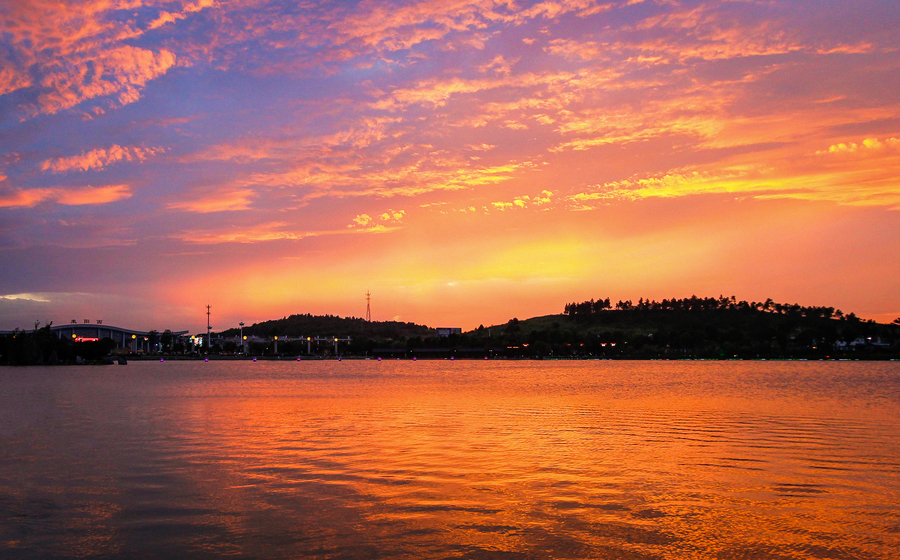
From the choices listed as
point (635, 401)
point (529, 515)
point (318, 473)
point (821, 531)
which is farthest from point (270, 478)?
point (635, 401)

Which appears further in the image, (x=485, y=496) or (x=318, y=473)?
(x=318, y=473)

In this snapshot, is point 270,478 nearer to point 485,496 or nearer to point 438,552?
point 485,496

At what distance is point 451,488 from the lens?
20.9m

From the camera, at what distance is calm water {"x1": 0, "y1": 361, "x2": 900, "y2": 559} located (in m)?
15.0

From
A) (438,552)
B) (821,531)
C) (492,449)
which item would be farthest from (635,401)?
(438,552)

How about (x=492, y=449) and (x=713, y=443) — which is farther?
(x=713, y=443)

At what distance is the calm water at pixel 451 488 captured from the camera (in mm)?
15008

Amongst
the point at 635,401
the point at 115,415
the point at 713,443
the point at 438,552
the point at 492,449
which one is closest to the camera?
the point at 438,552

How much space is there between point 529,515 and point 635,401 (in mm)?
46113

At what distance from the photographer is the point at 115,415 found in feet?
155

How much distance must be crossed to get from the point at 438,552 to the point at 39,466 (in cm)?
1884

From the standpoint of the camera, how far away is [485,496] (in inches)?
777

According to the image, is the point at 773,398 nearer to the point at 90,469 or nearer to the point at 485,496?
the point at 485,496

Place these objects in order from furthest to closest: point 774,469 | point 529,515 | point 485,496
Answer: point 774,469
point 485,496
point 529,515
